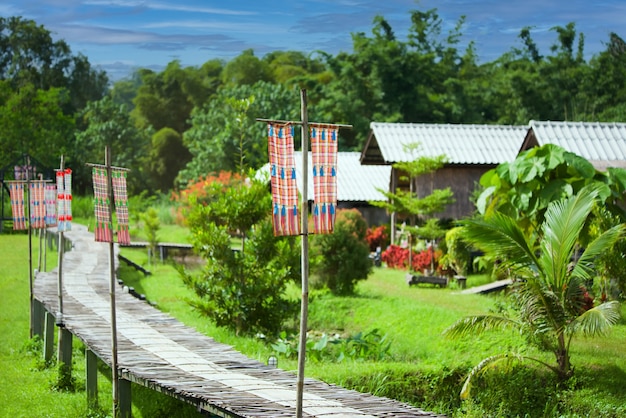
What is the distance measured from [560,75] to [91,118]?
2532 centimetres

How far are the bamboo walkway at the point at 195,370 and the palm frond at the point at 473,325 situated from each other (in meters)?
3.07

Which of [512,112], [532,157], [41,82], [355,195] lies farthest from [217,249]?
[41,82]

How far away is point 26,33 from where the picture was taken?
6081 centimetres

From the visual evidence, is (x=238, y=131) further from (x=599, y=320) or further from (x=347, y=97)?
(x=599, y=320)

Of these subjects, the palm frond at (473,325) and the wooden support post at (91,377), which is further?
the palm frond at (473,325)

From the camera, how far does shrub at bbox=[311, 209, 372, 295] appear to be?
1931 centimetres

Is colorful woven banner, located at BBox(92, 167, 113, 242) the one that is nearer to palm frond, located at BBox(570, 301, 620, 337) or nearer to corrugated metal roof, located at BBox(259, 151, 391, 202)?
palm frond, located at BBox(570, 301, 620, 337)

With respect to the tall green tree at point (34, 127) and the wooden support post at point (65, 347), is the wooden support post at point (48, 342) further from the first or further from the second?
the tall green tree at point (34, 127)

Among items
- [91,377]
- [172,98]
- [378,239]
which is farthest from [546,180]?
[172,98]

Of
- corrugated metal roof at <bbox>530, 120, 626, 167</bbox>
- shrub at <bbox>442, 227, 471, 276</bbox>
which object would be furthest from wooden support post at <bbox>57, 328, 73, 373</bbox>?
corrugated metal roof at <bbox>530, 120, 626, 167</bbox>

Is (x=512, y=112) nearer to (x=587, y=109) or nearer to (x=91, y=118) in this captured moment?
(x=587, y=109)

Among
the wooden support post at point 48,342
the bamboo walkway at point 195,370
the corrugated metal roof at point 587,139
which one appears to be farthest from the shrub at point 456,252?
the wooden support post at point 48,342

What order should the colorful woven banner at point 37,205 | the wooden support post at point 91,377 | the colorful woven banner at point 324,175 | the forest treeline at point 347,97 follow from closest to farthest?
the colorful woven banner at point 324,175
the wooden support post at point 91,377
the colorful woven banner at point 37,205
the forest treeline at point 347,97

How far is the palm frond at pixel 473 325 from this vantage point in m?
12.4
